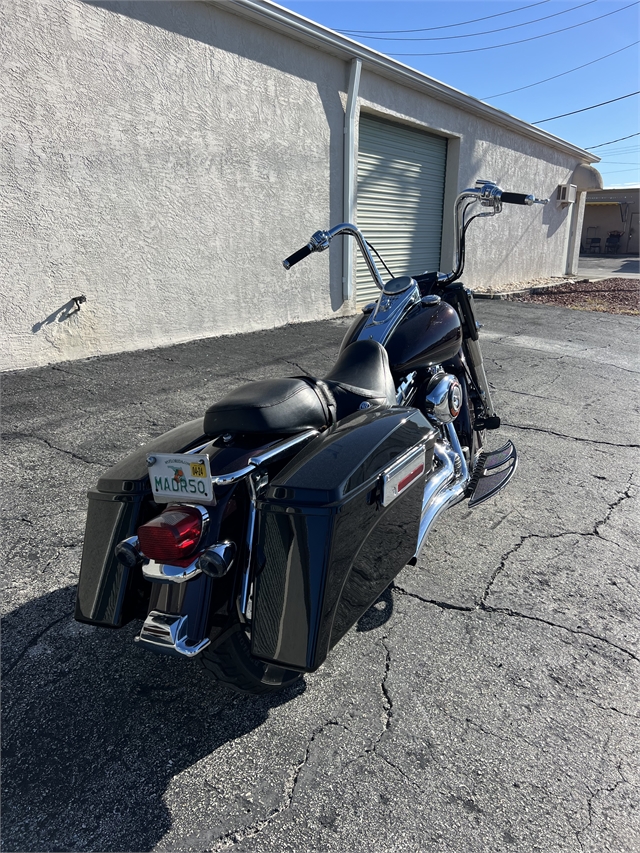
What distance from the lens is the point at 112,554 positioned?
5.81 feet

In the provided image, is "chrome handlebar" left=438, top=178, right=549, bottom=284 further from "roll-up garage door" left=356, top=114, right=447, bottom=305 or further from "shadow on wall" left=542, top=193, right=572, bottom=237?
"shadow on wall" left=542, top=193, right=572, bottom=237

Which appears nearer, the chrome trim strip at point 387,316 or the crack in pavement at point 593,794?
the crack in pavement at point 593,794

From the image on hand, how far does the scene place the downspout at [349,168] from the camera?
27.2 feet

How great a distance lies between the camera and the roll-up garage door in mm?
9422

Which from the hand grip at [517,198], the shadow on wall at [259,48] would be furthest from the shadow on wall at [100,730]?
the shadow on wall at [259,48]

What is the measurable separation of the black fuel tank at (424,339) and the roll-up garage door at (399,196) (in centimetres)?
661

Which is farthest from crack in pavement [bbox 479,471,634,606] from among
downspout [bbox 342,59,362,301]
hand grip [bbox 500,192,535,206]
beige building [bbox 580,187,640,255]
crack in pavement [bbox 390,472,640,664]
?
beige building [bbox 580,187,640,255]

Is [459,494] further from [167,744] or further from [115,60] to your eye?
[115,60]

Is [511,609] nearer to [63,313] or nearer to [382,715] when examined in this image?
[382,715]

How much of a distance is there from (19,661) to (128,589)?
2.38ft

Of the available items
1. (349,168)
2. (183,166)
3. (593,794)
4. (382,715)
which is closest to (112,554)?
(382,715)

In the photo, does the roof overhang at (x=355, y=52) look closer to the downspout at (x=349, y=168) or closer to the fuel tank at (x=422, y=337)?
the downspout at (x=349, y=168)

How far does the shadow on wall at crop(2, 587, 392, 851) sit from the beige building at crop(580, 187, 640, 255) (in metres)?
35.5

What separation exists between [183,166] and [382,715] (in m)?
6.14
